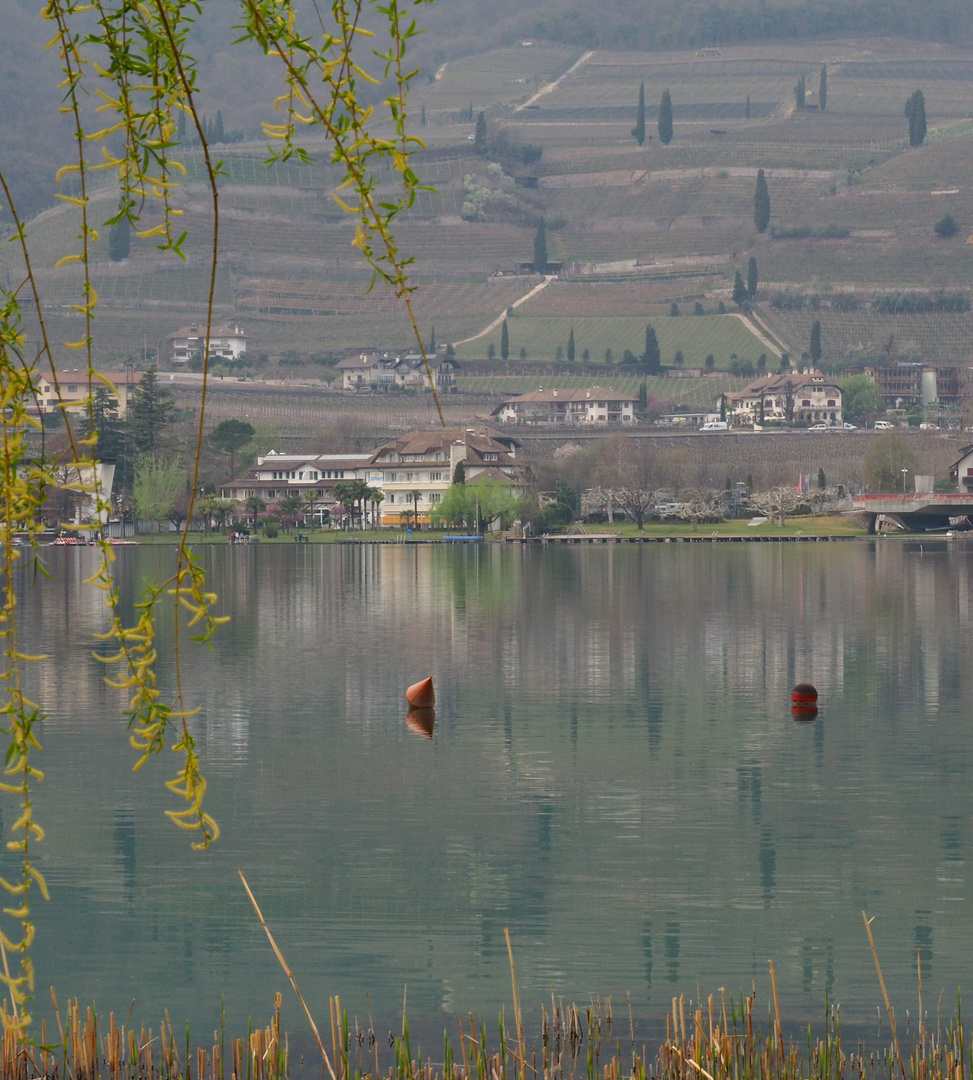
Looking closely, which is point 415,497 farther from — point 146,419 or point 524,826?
point 524,826

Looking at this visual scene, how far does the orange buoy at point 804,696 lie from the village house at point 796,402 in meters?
163

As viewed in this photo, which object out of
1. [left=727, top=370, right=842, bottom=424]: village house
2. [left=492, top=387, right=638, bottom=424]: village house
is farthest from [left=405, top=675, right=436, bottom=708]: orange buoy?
[left=492, top=387, right=638, bottom=424]: village house

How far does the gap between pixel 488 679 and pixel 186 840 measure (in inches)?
517

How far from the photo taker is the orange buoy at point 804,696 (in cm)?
2447

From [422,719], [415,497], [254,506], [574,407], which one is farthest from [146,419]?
[422,719]

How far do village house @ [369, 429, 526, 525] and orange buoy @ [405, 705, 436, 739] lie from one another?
101 meters

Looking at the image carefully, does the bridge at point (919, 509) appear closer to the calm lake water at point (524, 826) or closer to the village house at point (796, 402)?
the village house at point (796, 402)

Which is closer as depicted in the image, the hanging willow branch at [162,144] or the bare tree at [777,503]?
the hanging willow branch at [162,144]

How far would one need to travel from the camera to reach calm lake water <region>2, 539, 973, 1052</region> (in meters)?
11.2

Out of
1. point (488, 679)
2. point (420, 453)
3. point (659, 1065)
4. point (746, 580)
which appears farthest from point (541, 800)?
point (420, 453)

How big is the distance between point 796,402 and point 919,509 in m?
77.0

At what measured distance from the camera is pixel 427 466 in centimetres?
13075

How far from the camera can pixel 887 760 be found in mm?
Result: 20078

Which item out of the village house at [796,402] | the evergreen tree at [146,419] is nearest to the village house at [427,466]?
the evergreen tree at [146,419]
